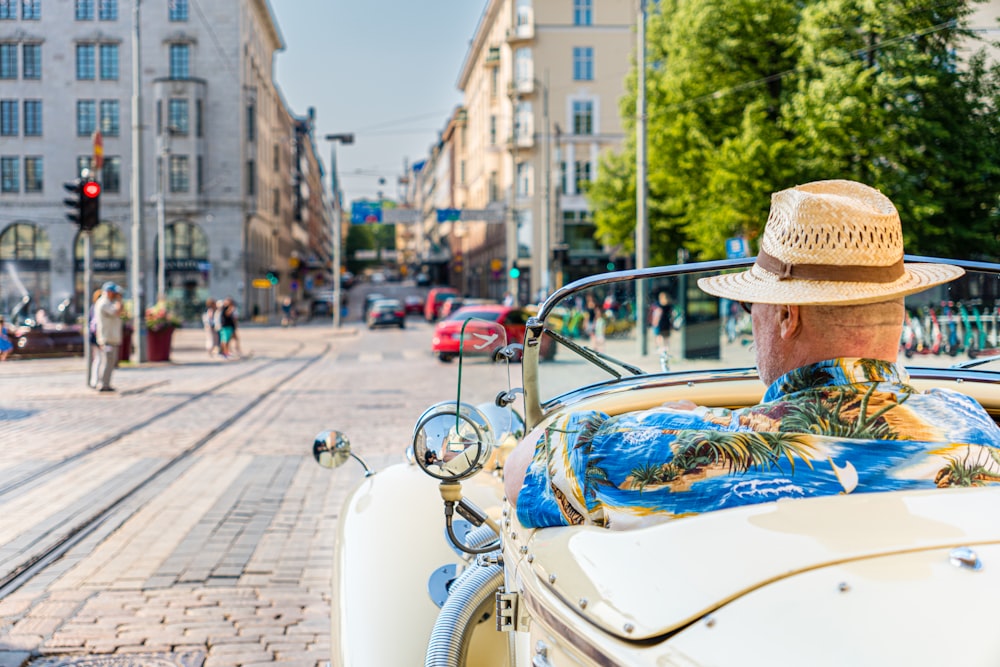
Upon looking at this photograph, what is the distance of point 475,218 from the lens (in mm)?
45125

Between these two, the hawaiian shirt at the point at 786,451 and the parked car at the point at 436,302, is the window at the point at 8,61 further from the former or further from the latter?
the parked car at the point at 436,302

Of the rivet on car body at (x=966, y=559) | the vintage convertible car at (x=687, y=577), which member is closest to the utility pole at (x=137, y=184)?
the vintage convertible car at (x=687, y=577)

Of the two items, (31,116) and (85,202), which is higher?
(85,202)

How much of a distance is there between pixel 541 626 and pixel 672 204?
28580 mm

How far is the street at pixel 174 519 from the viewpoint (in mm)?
4027

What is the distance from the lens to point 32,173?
9742 mm

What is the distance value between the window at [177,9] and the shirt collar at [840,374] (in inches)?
893

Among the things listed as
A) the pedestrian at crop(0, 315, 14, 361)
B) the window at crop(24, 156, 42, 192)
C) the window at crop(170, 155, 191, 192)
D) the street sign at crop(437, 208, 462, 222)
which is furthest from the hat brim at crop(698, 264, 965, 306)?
the window at crop(170, 155, 191, 192)

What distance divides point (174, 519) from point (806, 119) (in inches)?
714

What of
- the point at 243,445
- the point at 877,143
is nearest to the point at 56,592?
the point at 243,445

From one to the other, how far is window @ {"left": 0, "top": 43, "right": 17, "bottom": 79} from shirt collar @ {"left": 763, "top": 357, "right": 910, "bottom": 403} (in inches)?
196

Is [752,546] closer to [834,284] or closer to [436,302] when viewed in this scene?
[834,284]

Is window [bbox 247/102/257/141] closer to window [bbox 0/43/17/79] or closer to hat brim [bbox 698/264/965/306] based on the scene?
window [bbox 0/43/17/79]

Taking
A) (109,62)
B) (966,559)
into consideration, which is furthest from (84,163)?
(966,559)
